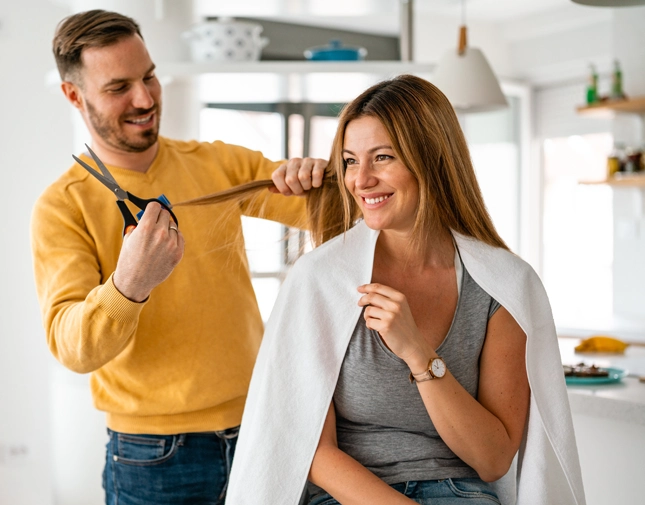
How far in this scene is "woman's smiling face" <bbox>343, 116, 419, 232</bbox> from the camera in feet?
4.77

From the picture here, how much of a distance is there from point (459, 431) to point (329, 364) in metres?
0.26

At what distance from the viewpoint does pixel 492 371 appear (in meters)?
1.45

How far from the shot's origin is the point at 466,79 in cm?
305

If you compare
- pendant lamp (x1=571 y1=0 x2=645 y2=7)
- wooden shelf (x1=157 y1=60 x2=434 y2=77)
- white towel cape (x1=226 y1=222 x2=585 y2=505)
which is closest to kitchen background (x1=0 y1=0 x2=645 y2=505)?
wooden shelf (x1=157 y1=60 x2=434 y2=77)

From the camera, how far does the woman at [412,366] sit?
140cm

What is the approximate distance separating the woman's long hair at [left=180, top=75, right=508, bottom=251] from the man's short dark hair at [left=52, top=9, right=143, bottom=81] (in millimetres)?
555


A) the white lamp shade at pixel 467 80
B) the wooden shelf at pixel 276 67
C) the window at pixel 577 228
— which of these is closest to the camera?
the wooden shelf at pixel 276 67

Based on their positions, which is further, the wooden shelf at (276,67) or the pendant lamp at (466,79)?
the pendant lamp at (466,79)

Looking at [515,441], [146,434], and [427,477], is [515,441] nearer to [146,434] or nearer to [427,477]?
[427,477]

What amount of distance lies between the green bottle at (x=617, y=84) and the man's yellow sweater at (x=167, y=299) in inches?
148

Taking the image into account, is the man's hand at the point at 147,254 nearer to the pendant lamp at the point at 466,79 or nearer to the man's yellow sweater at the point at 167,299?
the man's yellow sweater at the point at 167,299

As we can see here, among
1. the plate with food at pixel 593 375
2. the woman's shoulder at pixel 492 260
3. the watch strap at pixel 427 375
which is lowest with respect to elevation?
the plate with food at pixel 593 375

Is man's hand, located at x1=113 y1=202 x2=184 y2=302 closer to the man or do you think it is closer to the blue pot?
the man

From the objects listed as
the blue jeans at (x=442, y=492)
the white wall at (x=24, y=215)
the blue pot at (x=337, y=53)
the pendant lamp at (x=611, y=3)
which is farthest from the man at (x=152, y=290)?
the white wall at (x=24, y=215)
